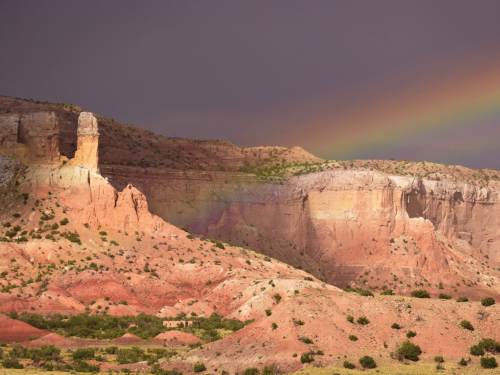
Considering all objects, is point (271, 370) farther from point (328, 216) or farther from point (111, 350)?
point (328, 216)

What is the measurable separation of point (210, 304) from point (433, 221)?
58.5 m

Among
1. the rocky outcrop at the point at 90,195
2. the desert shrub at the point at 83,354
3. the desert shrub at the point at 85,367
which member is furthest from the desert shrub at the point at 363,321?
the rocky outcrop at the point at 90,195

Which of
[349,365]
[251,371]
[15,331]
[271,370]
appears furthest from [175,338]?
[349,365]

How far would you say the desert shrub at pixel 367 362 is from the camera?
41.3m

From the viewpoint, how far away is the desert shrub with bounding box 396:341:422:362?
42.3 m

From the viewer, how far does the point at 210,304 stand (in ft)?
228

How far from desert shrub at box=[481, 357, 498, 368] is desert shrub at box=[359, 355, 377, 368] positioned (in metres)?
6.55

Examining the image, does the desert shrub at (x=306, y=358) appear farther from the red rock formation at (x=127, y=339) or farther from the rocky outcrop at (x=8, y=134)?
the rocky outcrop at (x=8, y=134)

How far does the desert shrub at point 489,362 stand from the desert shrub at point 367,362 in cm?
655

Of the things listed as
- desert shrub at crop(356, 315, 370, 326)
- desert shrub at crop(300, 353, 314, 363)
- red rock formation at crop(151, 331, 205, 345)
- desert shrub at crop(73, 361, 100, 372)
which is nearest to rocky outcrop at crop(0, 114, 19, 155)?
red rock formation at crop(151, 331, 205, 345)

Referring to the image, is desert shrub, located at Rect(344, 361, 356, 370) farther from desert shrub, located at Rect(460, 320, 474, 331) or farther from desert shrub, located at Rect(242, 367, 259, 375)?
desert shrub, located at Rect(460, 320, 474, 331)

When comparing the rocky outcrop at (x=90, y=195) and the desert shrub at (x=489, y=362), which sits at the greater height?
the rocky outcrop at (x=90, y=195)

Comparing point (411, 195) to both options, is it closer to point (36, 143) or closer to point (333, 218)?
point (333, 218)

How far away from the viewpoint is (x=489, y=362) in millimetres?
39844
